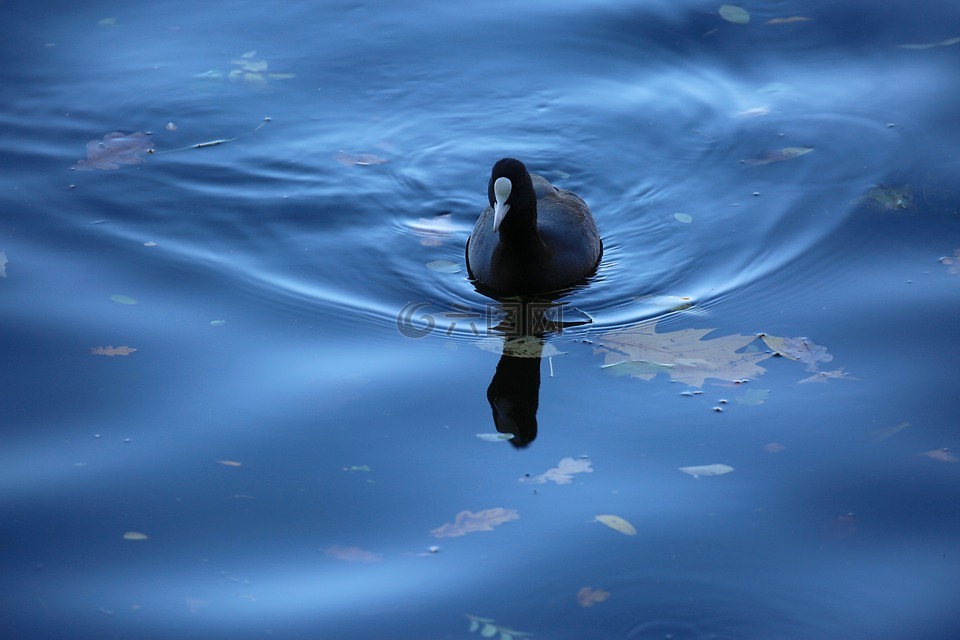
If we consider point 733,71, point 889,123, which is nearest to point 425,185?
point 733,71

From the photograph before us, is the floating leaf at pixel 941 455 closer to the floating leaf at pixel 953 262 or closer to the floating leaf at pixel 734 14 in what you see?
the floating leaf at pixel 953 262

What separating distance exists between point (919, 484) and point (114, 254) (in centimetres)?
548

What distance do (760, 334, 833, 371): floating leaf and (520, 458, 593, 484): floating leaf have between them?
1624 mm

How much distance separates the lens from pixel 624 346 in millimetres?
6949

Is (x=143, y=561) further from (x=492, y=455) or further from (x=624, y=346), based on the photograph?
(x=624, y=346)

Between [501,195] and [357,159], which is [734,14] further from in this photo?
[501,195]

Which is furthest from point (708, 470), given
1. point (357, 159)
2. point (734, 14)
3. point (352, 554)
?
point (734, 14)

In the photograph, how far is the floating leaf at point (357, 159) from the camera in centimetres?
945

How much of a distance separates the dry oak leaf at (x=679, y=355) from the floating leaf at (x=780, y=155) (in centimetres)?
277

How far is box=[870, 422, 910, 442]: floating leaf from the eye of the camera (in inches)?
235

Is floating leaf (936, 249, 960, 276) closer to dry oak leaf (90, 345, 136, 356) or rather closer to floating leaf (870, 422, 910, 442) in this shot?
dry oak leaf (90, 345, 136, 356)
